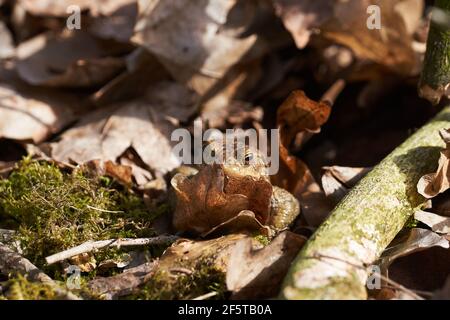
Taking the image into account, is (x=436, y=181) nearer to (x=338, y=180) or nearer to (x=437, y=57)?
(x=338, y=180)

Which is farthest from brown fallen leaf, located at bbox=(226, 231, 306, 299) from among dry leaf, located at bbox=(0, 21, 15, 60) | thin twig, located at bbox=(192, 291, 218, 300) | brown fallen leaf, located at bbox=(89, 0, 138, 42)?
dry leaf, located at bbox=(0, 21, 15, 60)

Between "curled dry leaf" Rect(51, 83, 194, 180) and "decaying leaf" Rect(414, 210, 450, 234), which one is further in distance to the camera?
"curled dry leaf" Rect(51, 83, 194, 180)

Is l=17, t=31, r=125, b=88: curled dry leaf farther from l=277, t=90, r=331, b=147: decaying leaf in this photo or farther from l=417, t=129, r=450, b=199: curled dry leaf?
l=417, t=129, r=450, b=199: curled dry leaf

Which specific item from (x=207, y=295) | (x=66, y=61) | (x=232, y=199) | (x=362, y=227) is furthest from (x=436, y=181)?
(x=66, y=61)

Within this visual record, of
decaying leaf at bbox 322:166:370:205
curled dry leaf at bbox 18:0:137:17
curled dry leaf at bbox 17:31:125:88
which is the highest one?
curled dry leaf at bbox 18:0:137:17

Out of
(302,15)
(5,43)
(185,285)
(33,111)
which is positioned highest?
(302,15)

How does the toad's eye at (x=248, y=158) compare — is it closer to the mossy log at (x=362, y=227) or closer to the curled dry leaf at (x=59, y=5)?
the mossy log at (x=362, y=227)
